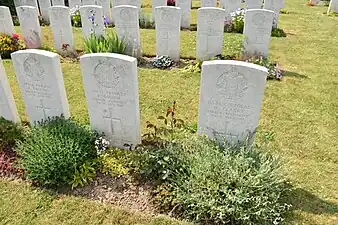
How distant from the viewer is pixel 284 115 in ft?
20.3

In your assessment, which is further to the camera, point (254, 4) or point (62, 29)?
point (254, 4)

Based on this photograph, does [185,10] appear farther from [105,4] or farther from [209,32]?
[209,32]

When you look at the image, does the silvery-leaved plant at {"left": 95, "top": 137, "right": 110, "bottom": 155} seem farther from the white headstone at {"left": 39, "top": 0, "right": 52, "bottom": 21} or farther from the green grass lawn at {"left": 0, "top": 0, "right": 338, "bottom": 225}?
the white headstone at {"left": 39, "top": 0, "right": 52, "bottom": 21}

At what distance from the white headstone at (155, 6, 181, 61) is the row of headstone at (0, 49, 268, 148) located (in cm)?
→ 376

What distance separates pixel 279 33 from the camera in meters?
10.8

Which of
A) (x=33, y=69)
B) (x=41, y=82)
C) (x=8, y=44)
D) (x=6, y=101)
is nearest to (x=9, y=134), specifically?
(x=6, y=101)

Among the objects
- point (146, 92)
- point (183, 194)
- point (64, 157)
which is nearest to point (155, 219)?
point (183, 194)

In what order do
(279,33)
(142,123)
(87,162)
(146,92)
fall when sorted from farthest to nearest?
(279,33) < (146,92) < (142,123) < (87,162)

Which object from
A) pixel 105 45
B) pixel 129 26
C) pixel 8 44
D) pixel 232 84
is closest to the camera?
pixel 232 84

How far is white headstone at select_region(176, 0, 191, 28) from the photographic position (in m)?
11.3

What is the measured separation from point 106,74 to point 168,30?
158 inches

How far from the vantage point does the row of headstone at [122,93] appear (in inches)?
164

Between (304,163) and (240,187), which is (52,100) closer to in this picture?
(240,187)

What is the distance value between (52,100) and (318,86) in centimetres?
574
